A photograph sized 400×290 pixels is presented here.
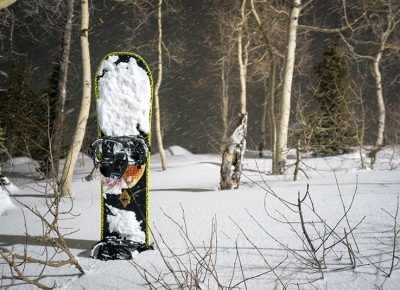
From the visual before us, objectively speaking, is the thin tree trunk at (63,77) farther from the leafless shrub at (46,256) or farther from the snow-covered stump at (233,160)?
the leafless shrub at (46,256)

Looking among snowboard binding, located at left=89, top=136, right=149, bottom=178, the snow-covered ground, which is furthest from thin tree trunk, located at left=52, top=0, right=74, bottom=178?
snowboard binding, located at left=89, top=136, right=149, bottom=178

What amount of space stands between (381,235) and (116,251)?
2.05 meters

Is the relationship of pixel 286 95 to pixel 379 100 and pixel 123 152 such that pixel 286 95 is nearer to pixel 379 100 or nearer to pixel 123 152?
pixel 123 152

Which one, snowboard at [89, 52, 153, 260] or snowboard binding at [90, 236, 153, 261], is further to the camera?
snowboard at [89, 52, 153, 260]

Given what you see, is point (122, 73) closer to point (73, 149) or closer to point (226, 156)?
point (226, 156)

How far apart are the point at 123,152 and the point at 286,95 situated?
461 cm

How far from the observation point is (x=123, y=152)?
9.68 feet

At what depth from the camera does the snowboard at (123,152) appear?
2.81 metres

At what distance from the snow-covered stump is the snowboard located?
2.31 m

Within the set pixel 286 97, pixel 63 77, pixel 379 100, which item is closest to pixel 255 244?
pixel 286 97

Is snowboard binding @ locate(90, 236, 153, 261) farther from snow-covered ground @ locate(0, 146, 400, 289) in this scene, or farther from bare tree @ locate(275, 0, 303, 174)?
bare tree @ locate(275, 0, 303, 174)

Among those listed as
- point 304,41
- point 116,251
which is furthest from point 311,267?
point 304,41

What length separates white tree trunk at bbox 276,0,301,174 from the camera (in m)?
6.58

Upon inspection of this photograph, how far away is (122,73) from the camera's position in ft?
10.5
